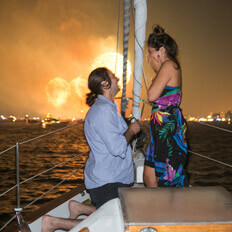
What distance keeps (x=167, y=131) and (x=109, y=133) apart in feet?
1.55

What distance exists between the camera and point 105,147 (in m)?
2.23

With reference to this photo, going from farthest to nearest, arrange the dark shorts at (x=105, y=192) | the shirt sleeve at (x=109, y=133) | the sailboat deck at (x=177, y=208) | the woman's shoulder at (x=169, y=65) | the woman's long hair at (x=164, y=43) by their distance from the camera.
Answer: the woman's long hair at (x=164, y=43) < the woman's shoulder at (x=169, y=65) < the dark shorts at (x=105, y=192) < the shirt sleeve at (x=109, y=133) < the sailboat deck at (x=177, y=208)

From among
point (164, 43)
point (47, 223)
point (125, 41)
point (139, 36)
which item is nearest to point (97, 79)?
point (164, 43)

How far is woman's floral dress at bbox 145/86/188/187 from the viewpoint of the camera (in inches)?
91.2

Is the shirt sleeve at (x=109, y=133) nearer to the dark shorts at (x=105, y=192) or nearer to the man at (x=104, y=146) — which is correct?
the man at (x=104, y=146)

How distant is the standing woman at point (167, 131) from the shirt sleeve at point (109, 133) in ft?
1.10

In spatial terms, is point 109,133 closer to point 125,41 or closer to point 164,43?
point 164,43

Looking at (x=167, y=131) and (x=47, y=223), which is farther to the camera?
(x=167, y=131)

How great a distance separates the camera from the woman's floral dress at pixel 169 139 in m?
2.32

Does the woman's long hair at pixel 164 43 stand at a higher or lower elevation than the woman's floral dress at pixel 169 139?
higher

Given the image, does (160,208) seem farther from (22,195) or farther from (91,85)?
(22,195)

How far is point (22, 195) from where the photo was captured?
1211 centimetres

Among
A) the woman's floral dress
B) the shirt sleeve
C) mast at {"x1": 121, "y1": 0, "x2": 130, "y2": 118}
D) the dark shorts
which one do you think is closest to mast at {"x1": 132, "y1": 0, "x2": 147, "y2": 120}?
mast at {"x1": 121, "y1": 0, "x2": 130, "y2": 118}

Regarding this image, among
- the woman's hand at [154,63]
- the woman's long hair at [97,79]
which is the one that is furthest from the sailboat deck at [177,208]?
the woman's hand at [154,63]
